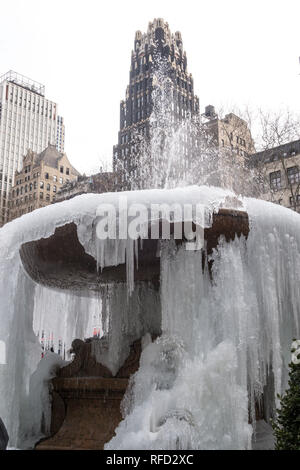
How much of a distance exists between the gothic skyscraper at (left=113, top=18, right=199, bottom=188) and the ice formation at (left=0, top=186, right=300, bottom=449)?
59823mm

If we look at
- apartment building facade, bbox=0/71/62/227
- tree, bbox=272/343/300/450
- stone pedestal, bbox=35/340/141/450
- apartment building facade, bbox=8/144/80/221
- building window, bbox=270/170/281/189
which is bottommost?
tree, bbox=272/343/300/450

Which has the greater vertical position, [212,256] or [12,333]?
[212,256]

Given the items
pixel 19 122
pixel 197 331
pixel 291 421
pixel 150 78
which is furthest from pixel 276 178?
pixel 19 122

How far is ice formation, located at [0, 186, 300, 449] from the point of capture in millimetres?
5637

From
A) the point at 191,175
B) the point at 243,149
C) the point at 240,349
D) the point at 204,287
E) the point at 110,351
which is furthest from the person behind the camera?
the point at 243,149

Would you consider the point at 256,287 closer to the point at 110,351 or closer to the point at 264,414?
the point at 264,414

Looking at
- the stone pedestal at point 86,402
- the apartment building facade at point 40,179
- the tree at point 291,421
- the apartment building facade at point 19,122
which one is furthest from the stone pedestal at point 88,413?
the apartment building facade at point 19,122

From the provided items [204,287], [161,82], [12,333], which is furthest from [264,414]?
[161,82]

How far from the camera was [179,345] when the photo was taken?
6242 millimetres

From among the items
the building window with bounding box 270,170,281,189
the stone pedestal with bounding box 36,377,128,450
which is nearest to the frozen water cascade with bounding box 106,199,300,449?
the stone pedestal with bounding box 36,377,128,450

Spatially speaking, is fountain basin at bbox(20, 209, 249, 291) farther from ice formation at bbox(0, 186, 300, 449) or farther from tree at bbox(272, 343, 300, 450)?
tree at bbox(272, 343, 300, 450)

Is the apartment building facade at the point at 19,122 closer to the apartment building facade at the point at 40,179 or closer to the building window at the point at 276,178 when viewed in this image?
the apartment building facade at the point at 40,179

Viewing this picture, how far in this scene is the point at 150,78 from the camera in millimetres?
72000

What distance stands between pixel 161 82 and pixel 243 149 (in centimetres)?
4714
